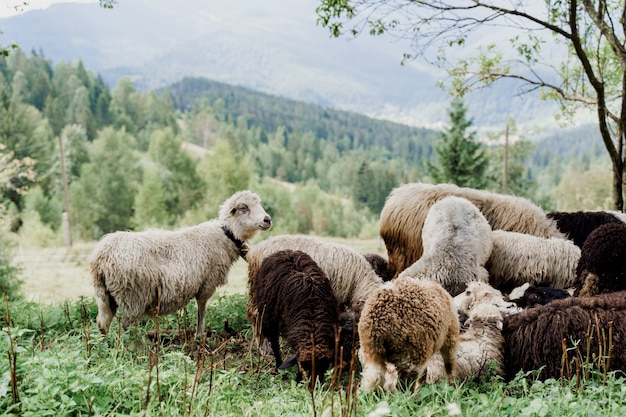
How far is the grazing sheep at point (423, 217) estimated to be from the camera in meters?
8.00

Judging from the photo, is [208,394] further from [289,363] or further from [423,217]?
[423,217]

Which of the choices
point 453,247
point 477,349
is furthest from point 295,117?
point 477,349

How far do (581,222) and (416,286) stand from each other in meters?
5.02

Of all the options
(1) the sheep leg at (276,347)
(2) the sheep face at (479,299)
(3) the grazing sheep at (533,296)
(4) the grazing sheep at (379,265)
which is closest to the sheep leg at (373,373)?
(1) the sheep leg at (276,347)

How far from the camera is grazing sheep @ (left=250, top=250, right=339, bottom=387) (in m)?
4.64

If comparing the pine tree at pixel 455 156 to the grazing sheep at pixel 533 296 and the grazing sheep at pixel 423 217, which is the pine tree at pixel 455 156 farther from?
the grazing sheep at pixel 533 296

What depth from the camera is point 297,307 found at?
16.7 feet

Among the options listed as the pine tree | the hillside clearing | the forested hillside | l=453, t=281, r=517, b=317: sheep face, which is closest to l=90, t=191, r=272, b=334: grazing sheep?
l=453, t=281, r=517, b=317: sheep face

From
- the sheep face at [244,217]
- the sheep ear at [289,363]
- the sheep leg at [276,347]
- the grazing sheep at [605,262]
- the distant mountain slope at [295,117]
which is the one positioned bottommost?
the sheep leg at [276,347]

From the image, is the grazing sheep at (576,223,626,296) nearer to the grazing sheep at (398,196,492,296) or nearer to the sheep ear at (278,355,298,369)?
the grazing sheep at (398,196,492,296)

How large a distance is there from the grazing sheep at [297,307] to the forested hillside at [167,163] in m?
10.3

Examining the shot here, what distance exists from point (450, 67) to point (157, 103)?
102893mm

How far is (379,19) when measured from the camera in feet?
26.3

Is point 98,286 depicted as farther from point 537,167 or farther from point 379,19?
point 537,167
